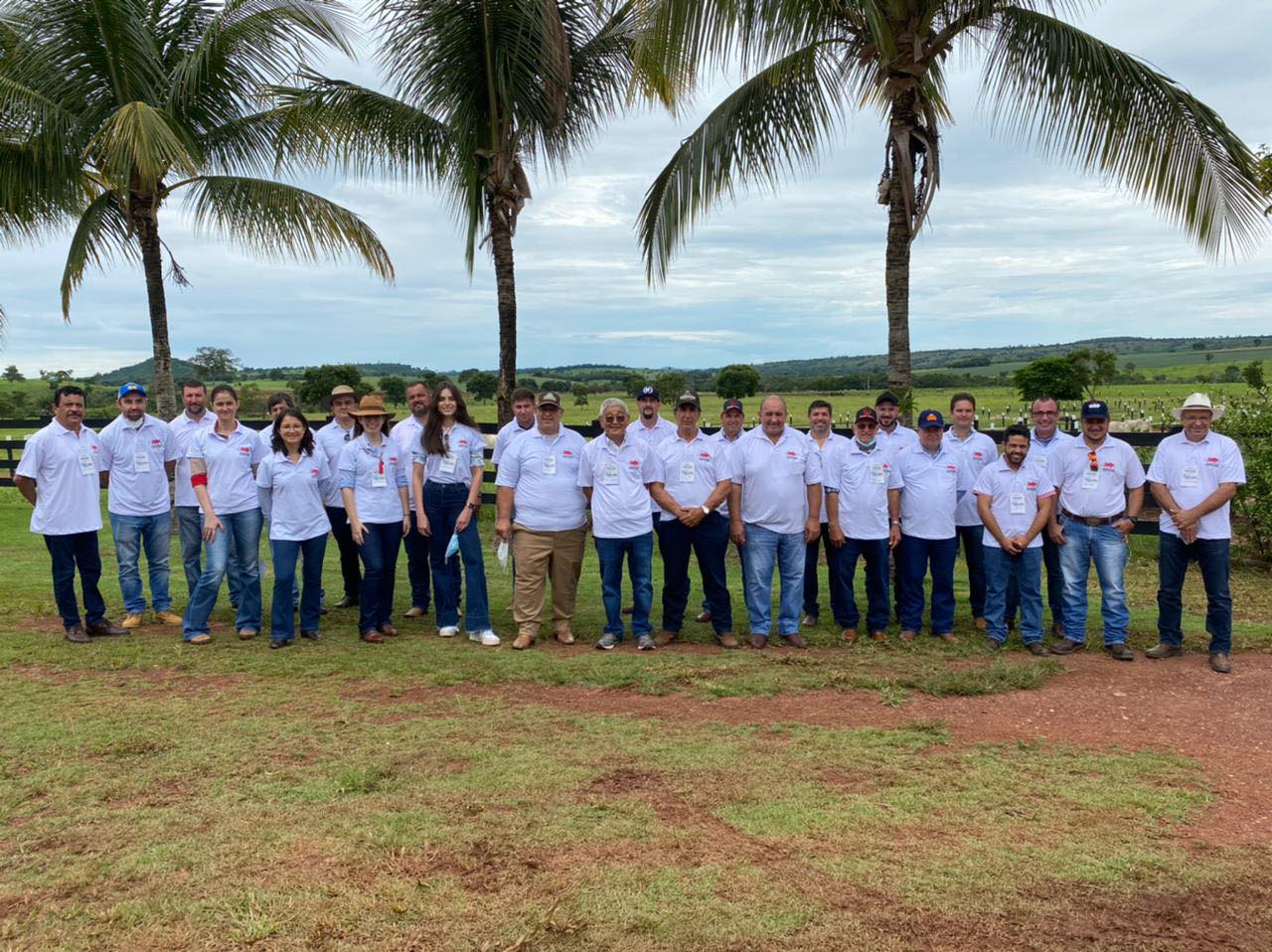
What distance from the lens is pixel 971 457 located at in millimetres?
7922

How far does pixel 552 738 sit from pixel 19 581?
807 cm

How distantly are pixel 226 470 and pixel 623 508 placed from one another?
10.5ft

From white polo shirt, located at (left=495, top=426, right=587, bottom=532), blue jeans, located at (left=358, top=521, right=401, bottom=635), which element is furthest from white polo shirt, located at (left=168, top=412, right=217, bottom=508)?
white polo shirt, located at (left=495, top=426, right=587, bottom=532)

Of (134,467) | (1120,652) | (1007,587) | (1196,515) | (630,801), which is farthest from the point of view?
(134,467)

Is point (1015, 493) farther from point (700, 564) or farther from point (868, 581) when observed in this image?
point (700, 564)

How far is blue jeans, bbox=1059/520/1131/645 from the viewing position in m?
7.02

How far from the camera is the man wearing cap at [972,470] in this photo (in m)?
7.89

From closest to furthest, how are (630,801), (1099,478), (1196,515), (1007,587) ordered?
(630,801), (1196,515), (1099,478), (1007,587)

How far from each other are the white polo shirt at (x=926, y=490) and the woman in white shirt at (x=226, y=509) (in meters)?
5.21

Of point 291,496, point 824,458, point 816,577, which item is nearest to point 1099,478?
point 824,458

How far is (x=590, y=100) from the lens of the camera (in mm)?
13766

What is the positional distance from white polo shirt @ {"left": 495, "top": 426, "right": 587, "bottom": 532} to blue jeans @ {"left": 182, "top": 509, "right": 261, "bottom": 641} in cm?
198

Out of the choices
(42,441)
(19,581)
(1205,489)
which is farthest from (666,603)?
(19,581)

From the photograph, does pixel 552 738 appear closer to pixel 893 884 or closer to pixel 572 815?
pixel 572 815
